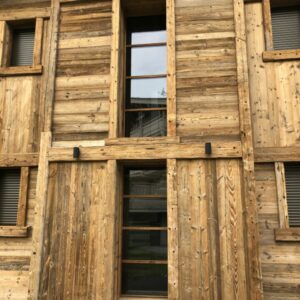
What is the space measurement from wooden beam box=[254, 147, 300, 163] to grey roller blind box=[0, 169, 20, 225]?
14.1 feet

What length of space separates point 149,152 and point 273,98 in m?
2.38

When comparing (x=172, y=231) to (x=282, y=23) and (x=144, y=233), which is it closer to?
(x=144, y=233)

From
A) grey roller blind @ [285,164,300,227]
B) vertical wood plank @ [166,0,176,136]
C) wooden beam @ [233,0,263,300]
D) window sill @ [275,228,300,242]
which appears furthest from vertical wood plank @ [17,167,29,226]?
grey roller blind @ [285,164,300,227]

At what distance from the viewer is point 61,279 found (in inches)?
177

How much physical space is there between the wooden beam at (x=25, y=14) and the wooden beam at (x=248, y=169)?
3.63 metres

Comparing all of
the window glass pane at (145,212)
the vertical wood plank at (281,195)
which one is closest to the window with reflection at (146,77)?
the window glass pane at (145,212)

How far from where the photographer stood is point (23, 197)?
548cm

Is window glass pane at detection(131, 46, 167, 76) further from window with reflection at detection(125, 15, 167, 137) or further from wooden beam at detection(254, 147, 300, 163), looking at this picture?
wooden beam at detection(254, 147, 300, 163)

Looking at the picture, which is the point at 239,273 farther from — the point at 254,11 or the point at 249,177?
the point at 254,11

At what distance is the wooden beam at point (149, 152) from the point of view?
4496 millimetres

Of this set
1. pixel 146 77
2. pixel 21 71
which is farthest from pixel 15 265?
pixel 146 77

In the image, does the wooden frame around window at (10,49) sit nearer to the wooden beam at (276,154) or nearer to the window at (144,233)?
the window at (144,233)

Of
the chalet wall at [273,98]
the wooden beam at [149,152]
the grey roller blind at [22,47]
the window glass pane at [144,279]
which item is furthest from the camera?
the grey roller blind at [22,47]

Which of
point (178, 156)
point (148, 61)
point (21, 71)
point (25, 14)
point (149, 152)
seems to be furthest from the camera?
point (25, 14)
